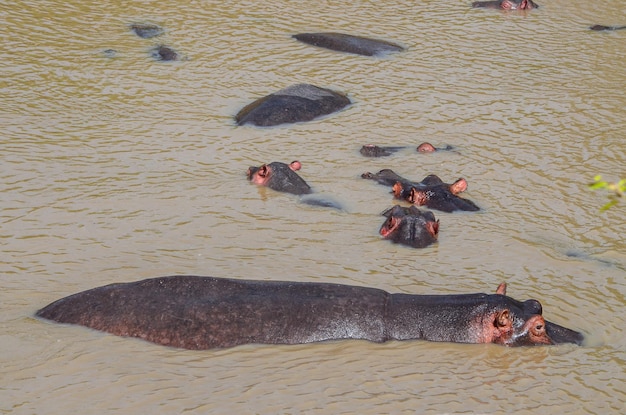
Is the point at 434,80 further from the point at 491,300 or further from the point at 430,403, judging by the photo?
the point at 430,403

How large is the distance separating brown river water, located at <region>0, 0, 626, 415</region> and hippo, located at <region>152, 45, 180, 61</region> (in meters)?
0.18

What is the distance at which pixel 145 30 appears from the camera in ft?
45.1

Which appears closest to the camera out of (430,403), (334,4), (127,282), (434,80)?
(430,403)

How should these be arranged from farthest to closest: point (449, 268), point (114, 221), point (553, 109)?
point (553, 109) → point (114, 221) → point (449, 268)

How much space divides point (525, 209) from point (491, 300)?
2725 millimetres

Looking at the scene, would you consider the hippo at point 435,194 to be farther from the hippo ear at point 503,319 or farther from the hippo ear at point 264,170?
the hippo ear at point 503,319

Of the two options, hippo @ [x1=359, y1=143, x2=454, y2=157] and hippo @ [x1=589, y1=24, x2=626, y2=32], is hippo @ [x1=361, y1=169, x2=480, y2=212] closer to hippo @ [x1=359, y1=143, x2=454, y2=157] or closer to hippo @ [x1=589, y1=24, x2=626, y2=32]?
hippo @ [x1=359, y1=143, x2=454, y2=157]

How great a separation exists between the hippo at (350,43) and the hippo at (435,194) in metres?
4.16

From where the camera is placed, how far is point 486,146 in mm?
10594

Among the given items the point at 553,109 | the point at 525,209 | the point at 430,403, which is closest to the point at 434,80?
the point at 553,109

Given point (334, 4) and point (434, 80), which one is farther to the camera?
point (334, 4)

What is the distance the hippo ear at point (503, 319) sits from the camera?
254 inches

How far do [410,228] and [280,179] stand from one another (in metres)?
1.46

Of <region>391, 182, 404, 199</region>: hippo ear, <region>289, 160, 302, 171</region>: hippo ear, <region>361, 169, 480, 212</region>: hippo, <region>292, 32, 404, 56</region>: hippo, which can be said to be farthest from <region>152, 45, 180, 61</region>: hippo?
<region>391, 182, 404, 199</region>: hippo ear
